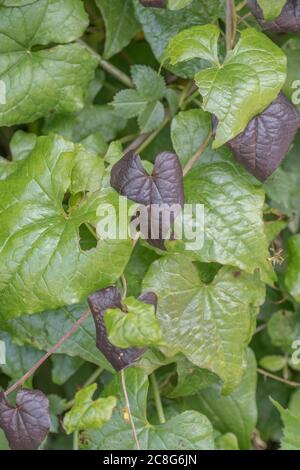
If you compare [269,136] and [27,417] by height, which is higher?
[269,136]

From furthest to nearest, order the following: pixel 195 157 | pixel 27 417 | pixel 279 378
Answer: pixel 279 378, pixel 195 157, pixel 27 417

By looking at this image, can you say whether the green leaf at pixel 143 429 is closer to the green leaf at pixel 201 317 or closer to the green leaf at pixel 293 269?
the green leaf at pixel 201 317

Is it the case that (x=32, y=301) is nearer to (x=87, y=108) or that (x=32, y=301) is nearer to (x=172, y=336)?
(x=172, y=336)

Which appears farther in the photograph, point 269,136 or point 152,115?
point 152,115

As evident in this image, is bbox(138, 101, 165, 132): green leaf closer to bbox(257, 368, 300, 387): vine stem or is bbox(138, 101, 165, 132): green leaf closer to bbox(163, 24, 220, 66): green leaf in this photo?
bbox(163, 24, 220, 66): green leaf

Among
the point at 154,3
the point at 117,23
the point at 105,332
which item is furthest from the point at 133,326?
the point at 117,23

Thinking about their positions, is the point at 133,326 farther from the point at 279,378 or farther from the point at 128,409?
the point at 279,378

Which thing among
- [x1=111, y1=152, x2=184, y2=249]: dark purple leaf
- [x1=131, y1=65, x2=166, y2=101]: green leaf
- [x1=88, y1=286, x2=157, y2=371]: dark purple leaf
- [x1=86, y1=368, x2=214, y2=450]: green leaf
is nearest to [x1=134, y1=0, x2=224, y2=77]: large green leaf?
[x1=131, y1=65, x2=166, y2=101]: green leaf
